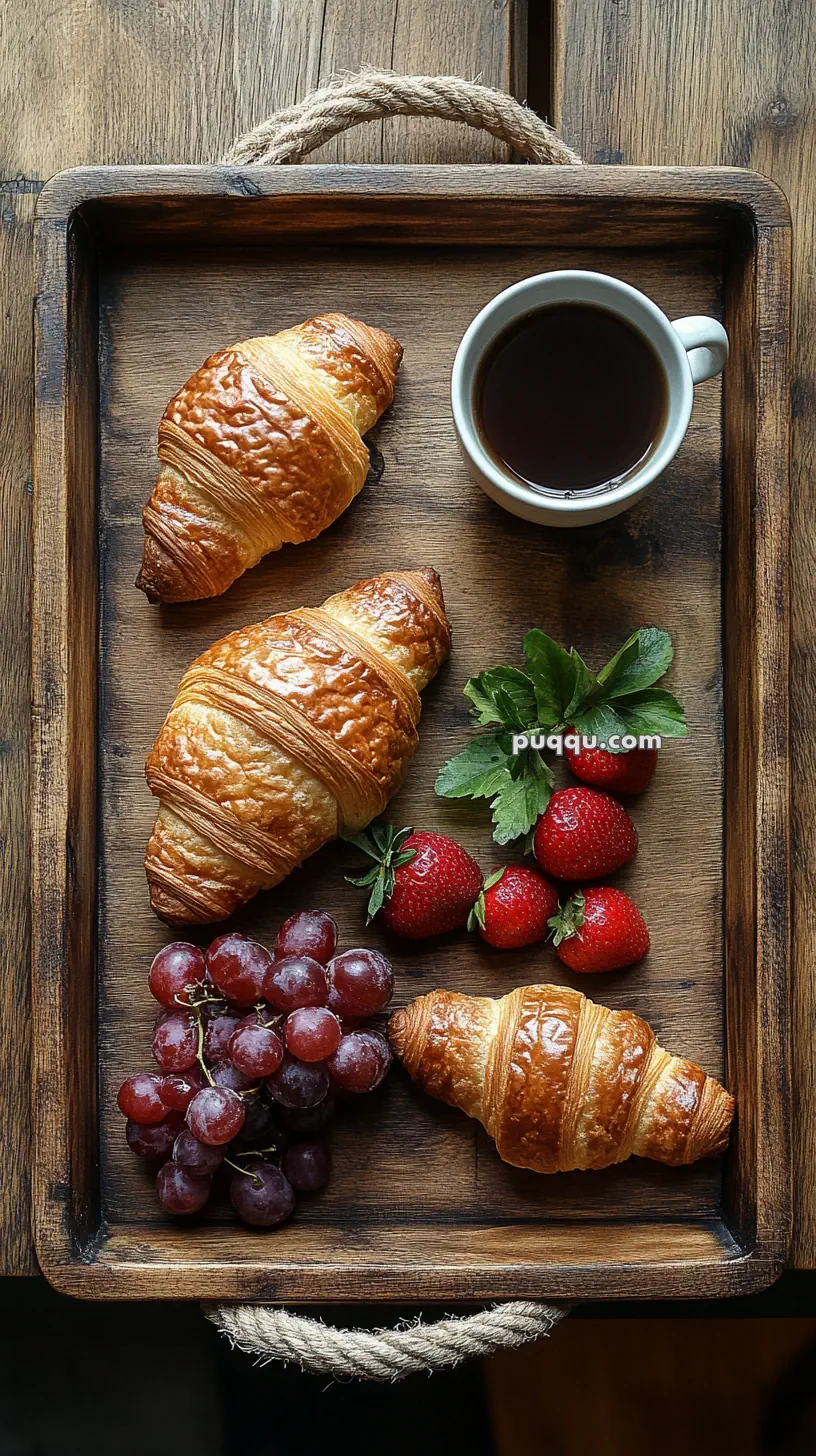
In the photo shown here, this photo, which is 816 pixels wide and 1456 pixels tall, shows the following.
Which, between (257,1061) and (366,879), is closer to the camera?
(257,1061)

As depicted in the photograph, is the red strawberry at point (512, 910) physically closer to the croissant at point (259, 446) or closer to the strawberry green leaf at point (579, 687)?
the strawberry green leaf at point (579, 687)

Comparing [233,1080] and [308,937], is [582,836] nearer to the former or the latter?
[308,937]

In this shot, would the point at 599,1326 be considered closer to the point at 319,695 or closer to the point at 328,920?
the point at 328,920

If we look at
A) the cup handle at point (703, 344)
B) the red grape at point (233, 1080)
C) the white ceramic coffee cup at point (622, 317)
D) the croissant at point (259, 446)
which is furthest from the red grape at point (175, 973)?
the cup handle at point (703, 344)

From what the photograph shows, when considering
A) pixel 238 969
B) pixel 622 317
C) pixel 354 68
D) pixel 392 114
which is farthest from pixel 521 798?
pixel 354 68

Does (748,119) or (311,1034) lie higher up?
(748,119)

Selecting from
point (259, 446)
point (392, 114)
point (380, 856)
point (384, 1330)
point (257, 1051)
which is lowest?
point (384, 1330)

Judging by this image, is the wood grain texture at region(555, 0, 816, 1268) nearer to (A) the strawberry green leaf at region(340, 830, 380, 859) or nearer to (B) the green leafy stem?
(B) the green leafy stem
